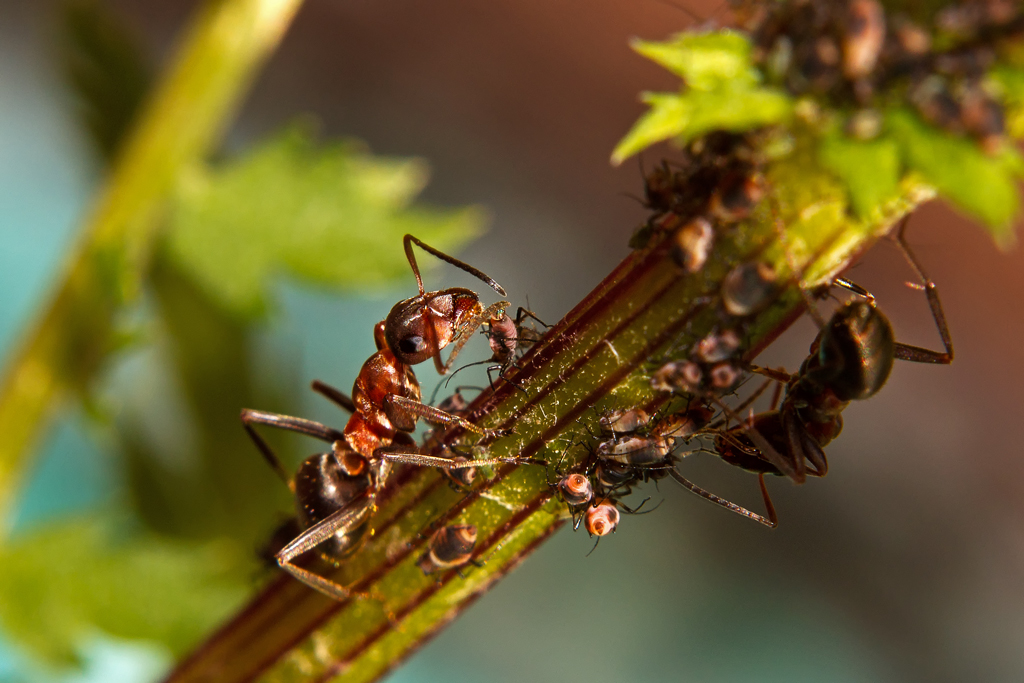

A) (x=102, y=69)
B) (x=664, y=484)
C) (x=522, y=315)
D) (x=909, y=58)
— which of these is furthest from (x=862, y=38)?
(x=102, y=69)

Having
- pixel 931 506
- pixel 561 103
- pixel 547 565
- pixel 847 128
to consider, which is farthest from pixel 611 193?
pixel 847 128

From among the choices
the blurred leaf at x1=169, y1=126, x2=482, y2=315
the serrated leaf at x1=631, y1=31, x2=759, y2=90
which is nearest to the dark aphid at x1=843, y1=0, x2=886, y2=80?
the serrated leaf at x1=631, y1=31, x2=759, y2=90

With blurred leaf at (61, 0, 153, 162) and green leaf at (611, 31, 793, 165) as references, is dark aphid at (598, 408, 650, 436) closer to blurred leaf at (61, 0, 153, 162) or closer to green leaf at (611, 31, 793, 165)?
green leaf at (611, 31, 793, 165)

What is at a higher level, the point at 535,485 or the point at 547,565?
the point at 535,485

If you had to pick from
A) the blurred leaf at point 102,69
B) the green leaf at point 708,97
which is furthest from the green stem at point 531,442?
the blurred leaf at point 102,69

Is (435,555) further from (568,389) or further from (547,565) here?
(547,565)

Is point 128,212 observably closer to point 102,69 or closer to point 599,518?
point 102,69

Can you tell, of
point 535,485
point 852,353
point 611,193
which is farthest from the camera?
point 611,193
